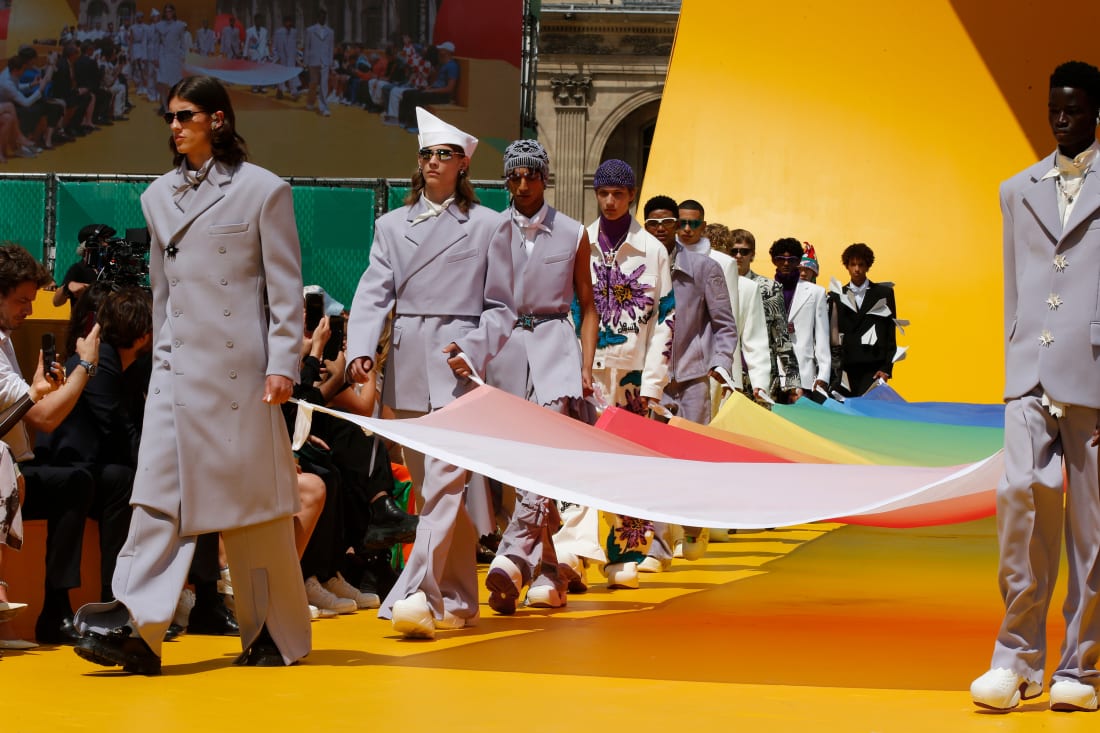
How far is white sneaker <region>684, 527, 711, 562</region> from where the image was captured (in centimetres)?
1011

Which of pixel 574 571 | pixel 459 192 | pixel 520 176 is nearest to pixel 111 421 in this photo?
pixel 459 192

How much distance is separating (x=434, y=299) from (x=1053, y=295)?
8.83 feet

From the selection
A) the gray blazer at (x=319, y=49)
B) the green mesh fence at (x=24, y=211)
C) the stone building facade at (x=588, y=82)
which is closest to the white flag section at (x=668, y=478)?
the green mesh fence at (x=24, y=211)

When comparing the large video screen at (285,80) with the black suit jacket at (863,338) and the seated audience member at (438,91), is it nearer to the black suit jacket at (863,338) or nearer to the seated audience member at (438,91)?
the seated audience member at (438,91)

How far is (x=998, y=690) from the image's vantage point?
16.9 ft

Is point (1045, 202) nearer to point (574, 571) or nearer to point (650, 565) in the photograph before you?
point (574, 571)

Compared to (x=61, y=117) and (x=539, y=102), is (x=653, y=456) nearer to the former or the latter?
(x=61, y=117)

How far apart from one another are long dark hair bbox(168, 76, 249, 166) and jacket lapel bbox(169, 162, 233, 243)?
4cm

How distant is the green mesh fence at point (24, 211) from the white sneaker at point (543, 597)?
1392cm

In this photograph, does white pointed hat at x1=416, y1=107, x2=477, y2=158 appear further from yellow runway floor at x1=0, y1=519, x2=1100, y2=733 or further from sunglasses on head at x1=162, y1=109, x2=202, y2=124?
yellow runway floor at x1=0, y1=519, x2=1100, y2=733

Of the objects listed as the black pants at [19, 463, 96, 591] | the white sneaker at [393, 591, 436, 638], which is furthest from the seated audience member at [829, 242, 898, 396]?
the black pants at [19, 463, 96, 591]

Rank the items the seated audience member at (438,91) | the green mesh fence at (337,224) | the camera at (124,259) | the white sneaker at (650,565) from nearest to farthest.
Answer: the camera at (124,259) → the white sneaker at (650,565) → the green mesh fence at (337,224) → the seated audience member at (438,91)

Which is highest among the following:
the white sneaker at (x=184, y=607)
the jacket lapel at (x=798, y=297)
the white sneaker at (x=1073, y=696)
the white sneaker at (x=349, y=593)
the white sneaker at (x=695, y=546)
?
the jacket lapel at (x=798, y=297)

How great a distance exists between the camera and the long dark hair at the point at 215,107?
19.4 feet
